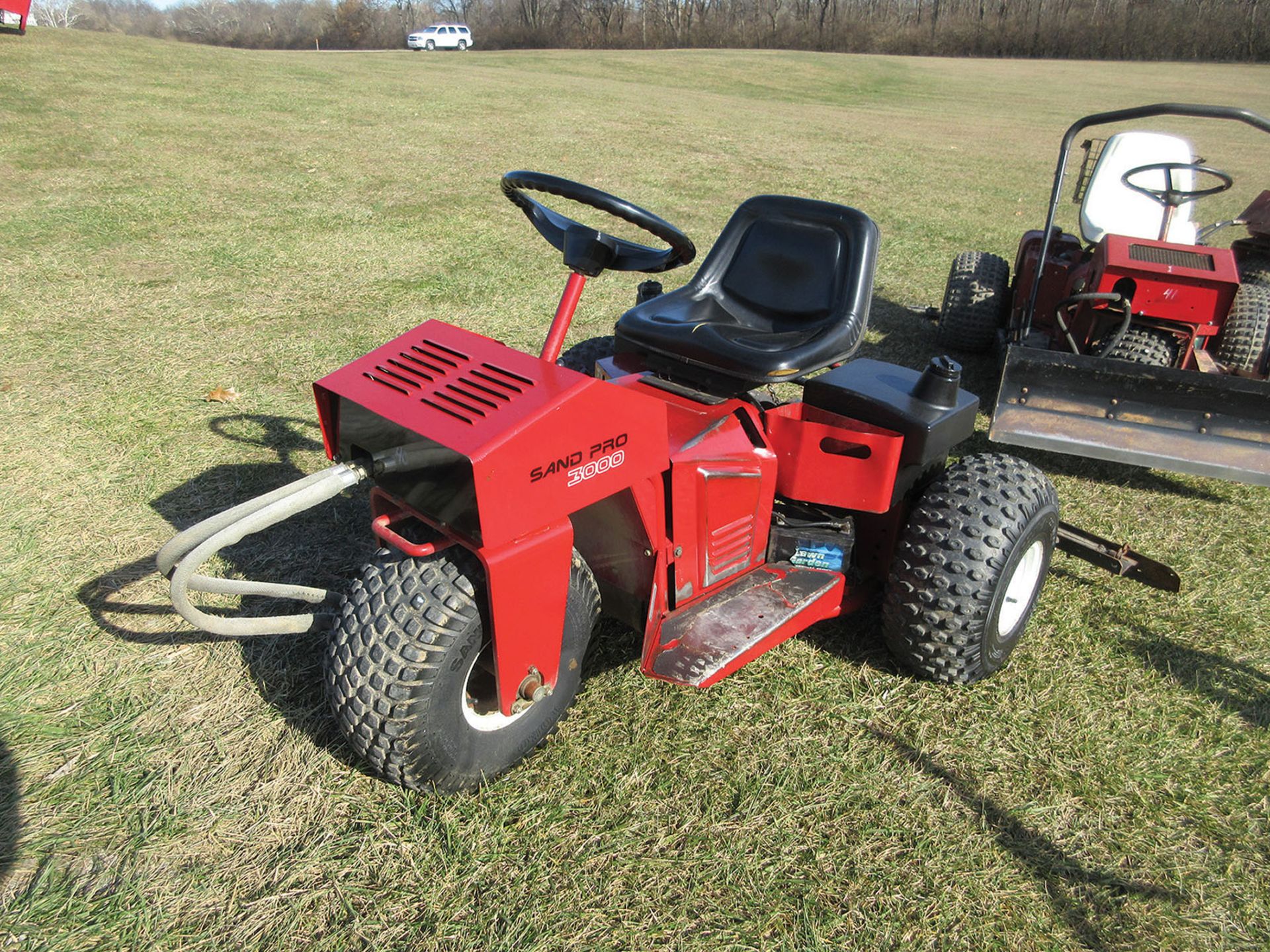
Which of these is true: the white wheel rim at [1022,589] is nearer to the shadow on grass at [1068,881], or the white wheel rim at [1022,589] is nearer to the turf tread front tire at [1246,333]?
the shadow on grass at [1068,881]

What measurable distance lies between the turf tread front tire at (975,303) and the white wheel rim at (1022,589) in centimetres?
288

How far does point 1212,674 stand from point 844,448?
1.43m

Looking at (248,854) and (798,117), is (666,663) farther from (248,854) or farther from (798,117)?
(798,117)

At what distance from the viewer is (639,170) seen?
1080cm

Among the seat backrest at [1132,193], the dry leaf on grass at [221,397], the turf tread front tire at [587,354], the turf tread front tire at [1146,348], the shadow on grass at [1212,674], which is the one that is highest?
the seat backrest at [1132,193]

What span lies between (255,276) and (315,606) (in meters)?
4.01

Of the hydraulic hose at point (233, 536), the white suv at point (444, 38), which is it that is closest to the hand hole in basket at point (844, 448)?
the hydraulic hose at point (233, 536)

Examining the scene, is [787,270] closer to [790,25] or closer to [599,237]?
[599,237]

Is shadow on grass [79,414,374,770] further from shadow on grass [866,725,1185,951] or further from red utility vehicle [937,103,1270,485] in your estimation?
red utility vehicle [937,103,1270,485]

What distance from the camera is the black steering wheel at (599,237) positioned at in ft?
7.77

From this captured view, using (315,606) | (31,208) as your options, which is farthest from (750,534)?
(31,208)

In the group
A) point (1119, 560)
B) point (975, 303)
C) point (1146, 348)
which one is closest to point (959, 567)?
point (1119, 560)

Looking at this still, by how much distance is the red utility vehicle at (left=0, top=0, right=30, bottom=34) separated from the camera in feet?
46.6

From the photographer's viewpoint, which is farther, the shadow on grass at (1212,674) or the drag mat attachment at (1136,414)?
the drag mat attachment at (1136,414)
